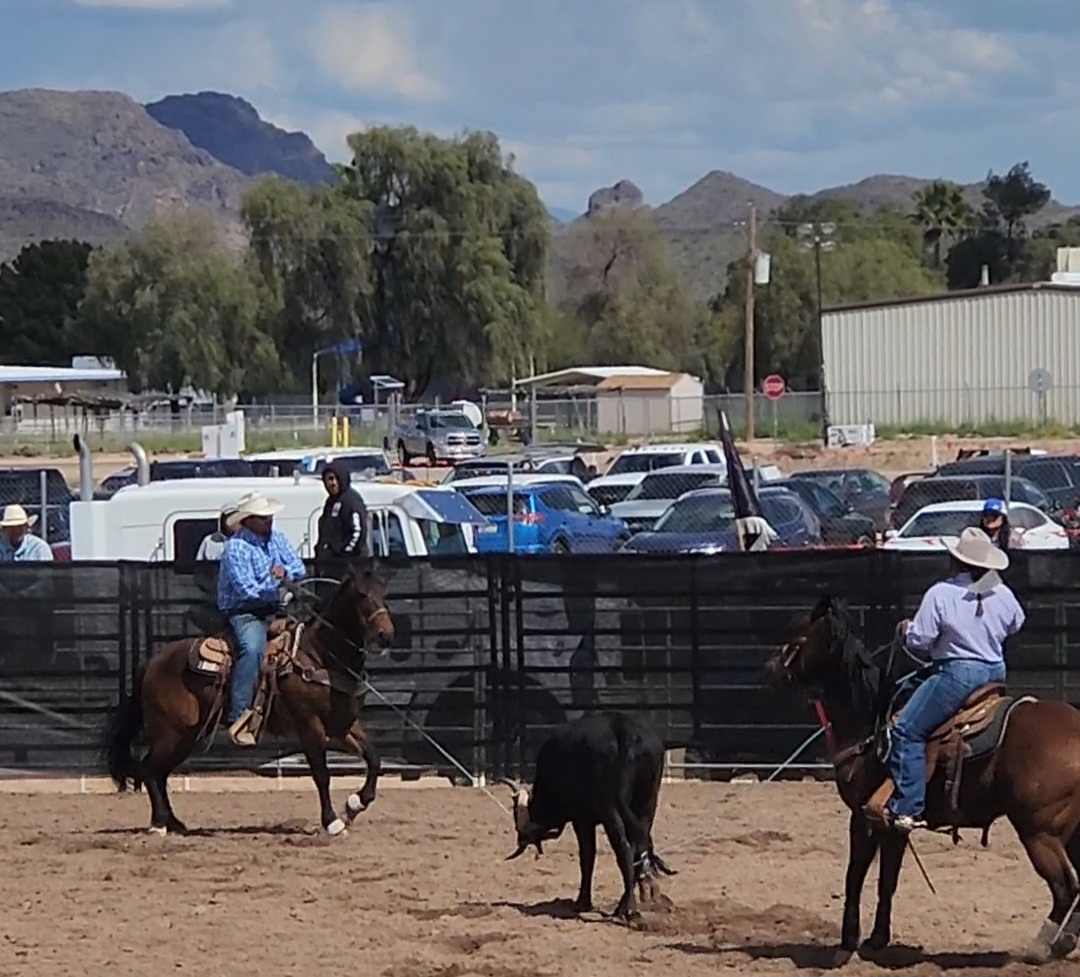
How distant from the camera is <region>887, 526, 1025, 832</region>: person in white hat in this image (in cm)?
876

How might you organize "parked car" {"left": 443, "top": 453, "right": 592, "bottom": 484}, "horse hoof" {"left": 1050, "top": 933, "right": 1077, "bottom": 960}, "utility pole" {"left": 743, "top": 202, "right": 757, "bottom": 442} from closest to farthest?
"horse hoof" {"left": 1050, "top": 933, "right": 1077, "bottom": 960} → "parked car" {"left": 443, "top": 453, "right": 592, "bottom": 484} → "utility pole" {"left": 743, "top": 202, "right": 757, "bottom": 442}

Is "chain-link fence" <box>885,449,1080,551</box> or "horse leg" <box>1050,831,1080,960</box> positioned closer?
"horse leg" <box>1050,831,1080,960</box>

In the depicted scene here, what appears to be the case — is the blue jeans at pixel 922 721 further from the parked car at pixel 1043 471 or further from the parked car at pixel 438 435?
the parked car at pixel 438 435

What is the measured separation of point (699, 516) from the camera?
82.0 ft

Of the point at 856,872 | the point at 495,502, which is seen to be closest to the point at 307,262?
the point at 495,502

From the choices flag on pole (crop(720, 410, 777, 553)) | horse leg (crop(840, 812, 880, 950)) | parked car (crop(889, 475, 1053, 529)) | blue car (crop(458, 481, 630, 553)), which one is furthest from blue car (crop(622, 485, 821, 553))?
horse leg (crop(840, 812, 880, 950))

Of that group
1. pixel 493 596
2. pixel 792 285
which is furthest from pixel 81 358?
pixel 493 596

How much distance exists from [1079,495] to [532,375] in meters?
53.7

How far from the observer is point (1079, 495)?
2881 centimetres

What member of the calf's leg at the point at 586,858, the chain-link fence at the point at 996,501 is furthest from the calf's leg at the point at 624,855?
the chain-link fence at the point at 996,501

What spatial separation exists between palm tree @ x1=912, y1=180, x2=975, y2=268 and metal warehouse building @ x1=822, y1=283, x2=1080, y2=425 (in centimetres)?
5772

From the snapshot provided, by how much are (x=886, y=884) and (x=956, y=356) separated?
5417 cm

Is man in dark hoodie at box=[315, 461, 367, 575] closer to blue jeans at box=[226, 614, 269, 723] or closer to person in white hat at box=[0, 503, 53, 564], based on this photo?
person in white hat at box=[0, 503, 53, 564]

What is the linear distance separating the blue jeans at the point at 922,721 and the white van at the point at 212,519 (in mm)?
9340
